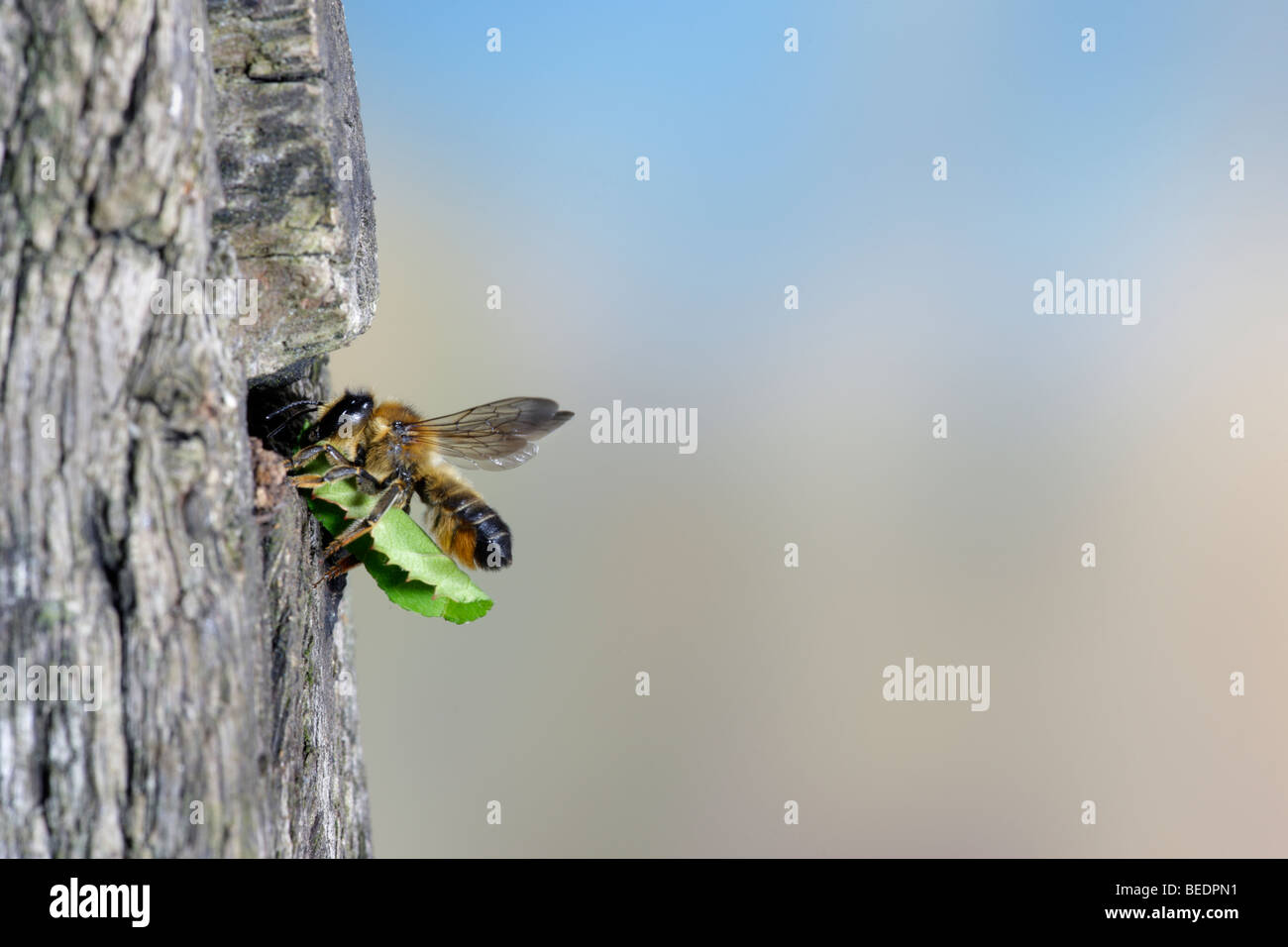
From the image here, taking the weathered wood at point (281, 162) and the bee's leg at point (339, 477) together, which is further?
the bee's leg at point (339, 477)

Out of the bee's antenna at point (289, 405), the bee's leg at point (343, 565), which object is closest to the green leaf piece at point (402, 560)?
the bee's leg at point (343, 565)

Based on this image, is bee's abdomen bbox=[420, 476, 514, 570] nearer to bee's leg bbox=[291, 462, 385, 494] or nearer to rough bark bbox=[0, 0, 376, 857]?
bee's leg bbox=[291, 462, 385, 494]

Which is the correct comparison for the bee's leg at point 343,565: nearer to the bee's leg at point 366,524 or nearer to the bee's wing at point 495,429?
the bee's leg at point 366,524

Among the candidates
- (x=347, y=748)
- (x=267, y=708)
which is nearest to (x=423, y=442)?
(x=347, y=748)

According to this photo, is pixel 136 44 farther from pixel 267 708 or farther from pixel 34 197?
pixel 267 708

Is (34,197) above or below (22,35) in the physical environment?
below

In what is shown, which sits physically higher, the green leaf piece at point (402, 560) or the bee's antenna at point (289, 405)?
the bee's antenna at point (289, 405)
